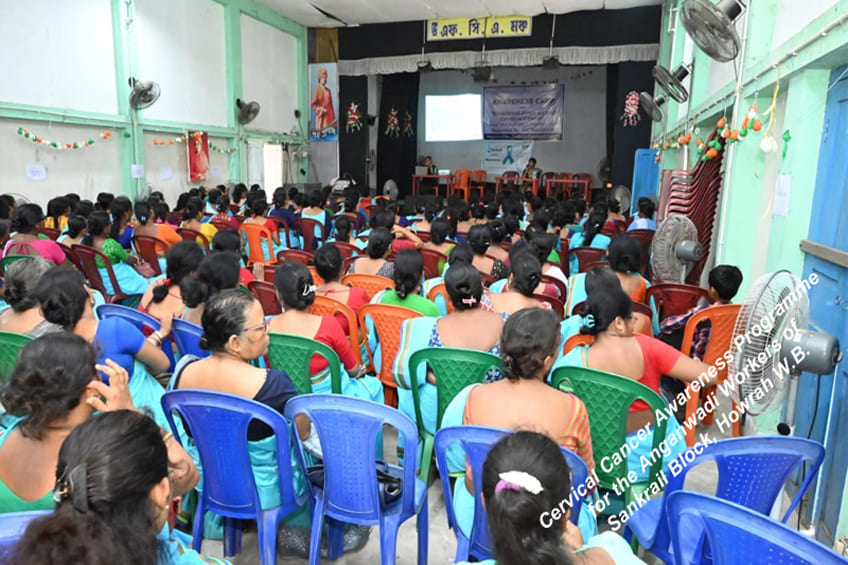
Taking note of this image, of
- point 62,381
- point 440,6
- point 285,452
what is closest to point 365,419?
point 285,452

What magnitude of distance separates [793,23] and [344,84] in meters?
10.8

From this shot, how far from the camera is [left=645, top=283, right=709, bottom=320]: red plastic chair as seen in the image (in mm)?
3295

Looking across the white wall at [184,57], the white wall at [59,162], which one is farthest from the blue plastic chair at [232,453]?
the white wall at [184,57]

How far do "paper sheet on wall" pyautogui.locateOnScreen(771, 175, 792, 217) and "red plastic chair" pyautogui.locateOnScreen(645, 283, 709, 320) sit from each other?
57 centimetres

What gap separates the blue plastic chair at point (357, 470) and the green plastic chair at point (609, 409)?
614mm

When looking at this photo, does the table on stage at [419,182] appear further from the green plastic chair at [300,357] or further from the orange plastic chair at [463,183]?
the green plastic chair at [300,357]

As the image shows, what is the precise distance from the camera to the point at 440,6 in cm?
1063

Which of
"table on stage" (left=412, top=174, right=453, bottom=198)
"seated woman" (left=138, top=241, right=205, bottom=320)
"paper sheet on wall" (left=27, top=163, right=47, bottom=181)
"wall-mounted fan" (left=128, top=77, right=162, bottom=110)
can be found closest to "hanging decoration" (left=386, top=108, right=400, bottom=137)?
"table on stage" (left=412, top=174, right=453, bottom=198)

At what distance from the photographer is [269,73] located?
40.1ft

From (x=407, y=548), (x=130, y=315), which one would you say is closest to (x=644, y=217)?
(x=407, y=548)

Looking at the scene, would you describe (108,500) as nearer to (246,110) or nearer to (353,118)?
(246,110)

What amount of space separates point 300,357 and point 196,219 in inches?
165

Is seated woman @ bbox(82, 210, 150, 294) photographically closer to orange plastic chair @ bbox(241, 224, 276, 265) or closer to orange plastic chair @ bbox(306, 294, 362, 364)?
orange plastic chair @ bbox(241, 224, 276, 265)

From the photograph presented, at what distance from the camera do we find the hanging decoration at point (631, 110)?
1053 cm
